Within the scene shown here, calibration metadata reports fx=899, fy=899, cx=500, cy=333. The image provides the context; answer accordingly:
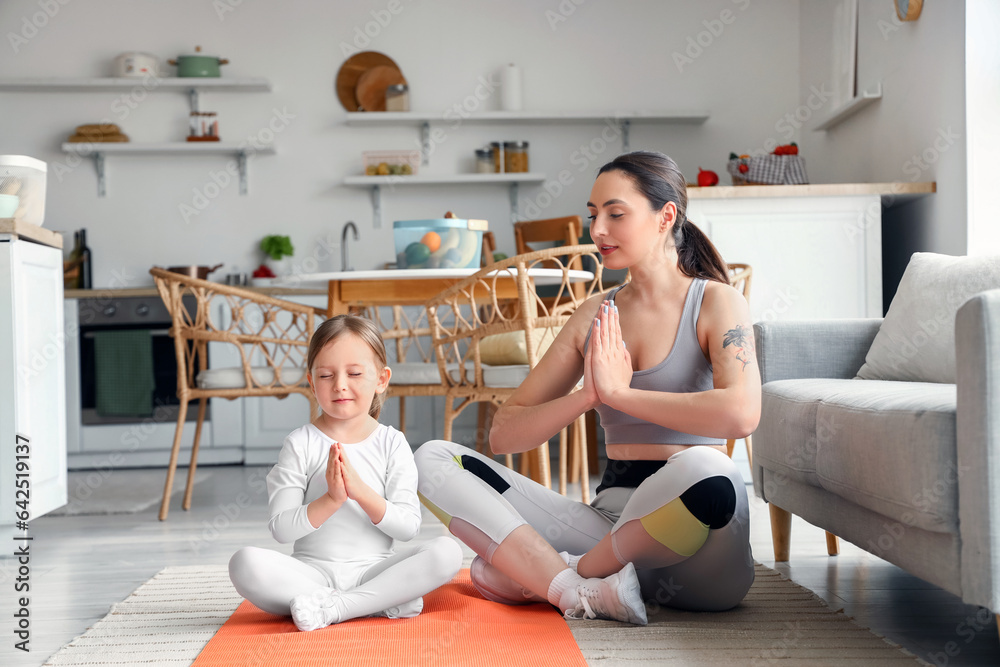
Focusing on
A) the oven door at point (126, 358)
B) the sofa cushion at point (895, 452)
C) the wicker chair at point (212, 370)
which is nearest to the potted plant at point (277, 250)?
the oven door at point (126, 358)

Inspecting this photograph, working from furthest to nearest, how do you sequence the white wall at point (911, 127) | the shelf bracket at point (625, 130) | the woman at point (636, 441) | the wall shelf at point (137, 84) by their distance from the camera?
the shelf bracket at point (625, 130) < the wall shelf at point (137, 84) < the white wall at point (911, 127) < the woman at point (636, 441)

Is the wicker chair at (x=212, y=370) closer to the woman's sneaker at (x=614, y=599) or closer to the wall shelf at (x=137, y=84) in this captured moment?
the woman's sneaker at (x=614, y=599)

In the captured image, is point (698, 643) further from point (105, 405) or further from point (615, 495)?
point (105, 405)

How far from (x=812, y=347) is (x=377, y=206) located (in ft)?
10.2

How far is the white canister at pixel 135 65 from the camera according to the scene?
4578mm

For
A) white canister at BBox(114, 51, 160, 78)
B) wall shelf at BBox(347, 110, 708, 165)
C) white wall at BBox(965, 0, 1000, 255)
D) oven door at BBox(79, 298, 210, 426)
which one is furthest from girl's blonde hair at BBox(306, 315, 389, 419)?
white canister at BBox(114, 51, 160, 78)

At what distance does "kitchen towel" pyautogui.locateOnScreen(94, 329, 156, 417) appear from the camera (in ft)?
13.6

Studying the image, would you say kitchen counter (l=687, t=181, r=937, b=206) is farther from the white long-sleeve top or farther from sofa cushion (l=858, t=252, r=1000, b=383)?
the white long-sleeve top

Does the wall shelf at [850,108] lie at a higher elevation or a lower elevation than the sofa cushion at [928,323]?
higher

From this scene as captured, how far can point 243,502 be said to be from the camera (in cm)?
313

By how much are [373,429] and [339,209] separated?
132 inches

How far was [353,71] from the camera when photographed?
15.5 feet

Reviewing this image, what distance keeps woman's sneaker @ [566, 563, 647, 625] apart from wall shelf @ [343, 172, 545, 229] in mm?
3366

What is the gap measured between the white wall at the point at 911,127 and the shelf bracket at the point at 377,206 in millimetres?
2248
